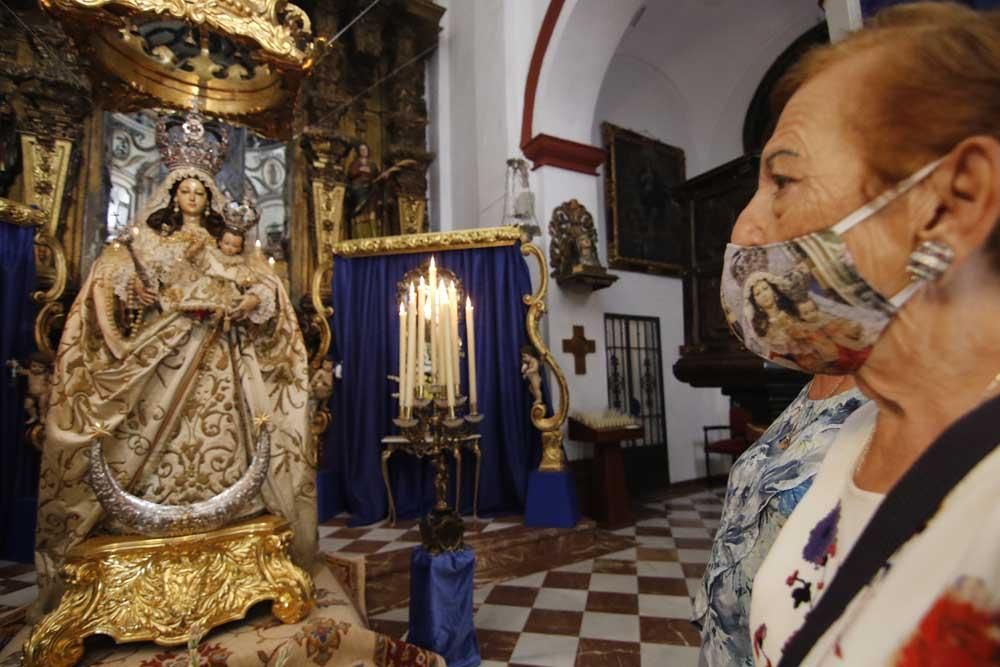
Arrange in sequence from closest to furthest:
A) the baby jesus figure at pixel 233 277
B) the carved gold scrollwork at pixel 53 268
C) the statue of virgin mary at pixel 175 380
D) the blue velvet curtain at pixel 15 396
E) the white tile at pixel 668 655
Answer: the statue of virgin mary at pixel 175 380
the white tile at pixel 668 655
the baby jesus figure at pixel 233 277
the blue velvet curtain at pixel 15 396
the carved gold scrollwork at pixel 53 268

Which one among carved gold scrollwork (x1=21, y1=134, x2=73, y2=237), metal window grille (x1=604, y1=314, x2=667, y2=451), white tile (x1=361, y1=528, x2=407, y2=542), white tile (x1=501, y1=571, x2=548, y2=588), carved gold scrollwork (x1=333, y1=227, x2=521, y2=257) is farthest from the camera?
metal window grille (x1=604, y1=314, x2=667, y2=451)

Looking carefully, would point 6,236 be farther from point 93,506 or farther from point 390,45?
point 390,45

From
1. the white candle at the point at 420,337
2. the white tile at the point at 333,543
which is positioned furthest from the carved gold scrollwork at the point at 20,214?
the white candle at the point at 420,337

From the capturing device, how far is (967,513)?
0.35 m

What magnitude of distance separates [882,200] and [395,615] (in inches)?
117

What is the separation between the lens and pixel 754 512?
942 millimetres

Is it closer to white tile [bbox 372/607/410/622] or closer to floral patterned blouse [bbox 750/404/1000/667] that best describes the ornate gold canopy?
white tile [bbox 372/607/410/622]

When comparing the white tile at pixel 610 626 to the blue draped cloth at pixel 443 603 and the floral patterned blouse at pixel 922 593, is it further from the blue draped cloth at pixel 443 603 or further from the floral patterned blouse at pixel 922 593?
the floral patterned blouse at pixel 922 593

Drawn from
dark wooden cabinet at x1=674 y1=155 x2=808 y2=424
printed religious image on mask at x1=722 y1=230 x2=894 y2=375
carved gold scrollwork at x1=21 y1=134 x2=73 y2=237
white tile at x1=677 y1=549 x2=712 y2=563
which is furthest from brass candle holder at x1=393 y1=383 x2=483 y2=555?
carved gold scrollwork at x1=21 y1=134 x2=73 y2=237

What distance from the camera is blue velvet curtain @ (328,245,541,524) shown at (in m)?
4.25

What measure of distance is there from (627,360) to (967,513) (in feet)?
18.6

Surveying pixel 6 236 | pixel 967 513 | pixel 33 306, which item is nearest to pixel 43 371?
pixel 33 306

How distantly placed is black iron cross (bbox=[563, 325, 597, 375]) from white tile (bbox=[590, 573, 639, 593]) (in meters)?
1.89

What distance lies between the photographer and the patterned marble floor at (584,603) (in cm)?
Result: 228
